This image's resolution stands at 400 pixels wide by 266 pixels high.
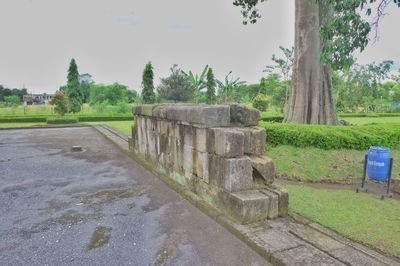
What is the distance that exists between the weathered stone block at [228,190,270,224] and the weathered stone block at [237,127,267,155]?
0.68m

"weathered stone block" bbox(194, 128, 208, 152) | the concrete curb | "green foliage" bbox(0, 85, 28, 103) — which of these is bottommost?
the concrete curb

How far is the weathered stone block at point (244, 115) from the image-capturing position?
4.08 metres

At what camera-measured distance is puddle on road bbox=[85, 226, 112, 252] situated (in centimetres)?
301

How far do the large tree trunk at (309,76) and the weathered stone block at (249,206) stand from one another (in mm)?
6843

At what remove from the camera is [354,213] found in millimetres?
3988

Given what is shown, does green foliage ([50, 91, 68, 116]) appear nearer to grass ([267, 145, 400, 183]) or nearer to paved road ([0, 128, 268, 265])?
paved road ([0, 128, 268, 265])

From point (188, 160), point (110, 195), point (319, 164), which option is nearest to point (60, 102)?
point (110, 195)

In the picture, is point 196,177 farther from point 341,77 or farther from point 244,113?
point 341,77

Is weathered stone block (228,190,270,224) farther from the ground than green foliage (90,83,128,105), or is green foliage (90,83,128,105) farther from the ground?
green foliage (90,83,128,105)

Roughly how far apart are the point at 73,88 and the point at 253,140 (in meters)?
30.5

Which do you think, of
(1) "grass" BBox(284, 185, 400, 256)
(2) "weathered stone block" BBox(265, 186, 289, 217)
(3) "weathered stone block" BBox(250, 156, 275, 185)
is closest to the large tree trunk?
(1) "grass" BBox(284, 185, 400, 256)

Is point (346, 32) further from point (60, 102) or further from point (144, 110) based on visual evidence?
point (60, 102)

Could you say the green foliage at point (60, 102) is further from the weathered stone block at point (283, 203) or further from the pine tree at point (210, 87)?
the pine tree at point (210, 87)

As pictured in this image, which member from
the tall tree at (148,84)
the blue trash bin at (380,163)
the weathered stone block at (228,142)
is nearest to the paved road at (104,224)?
the weathered stone block at (228,142)
